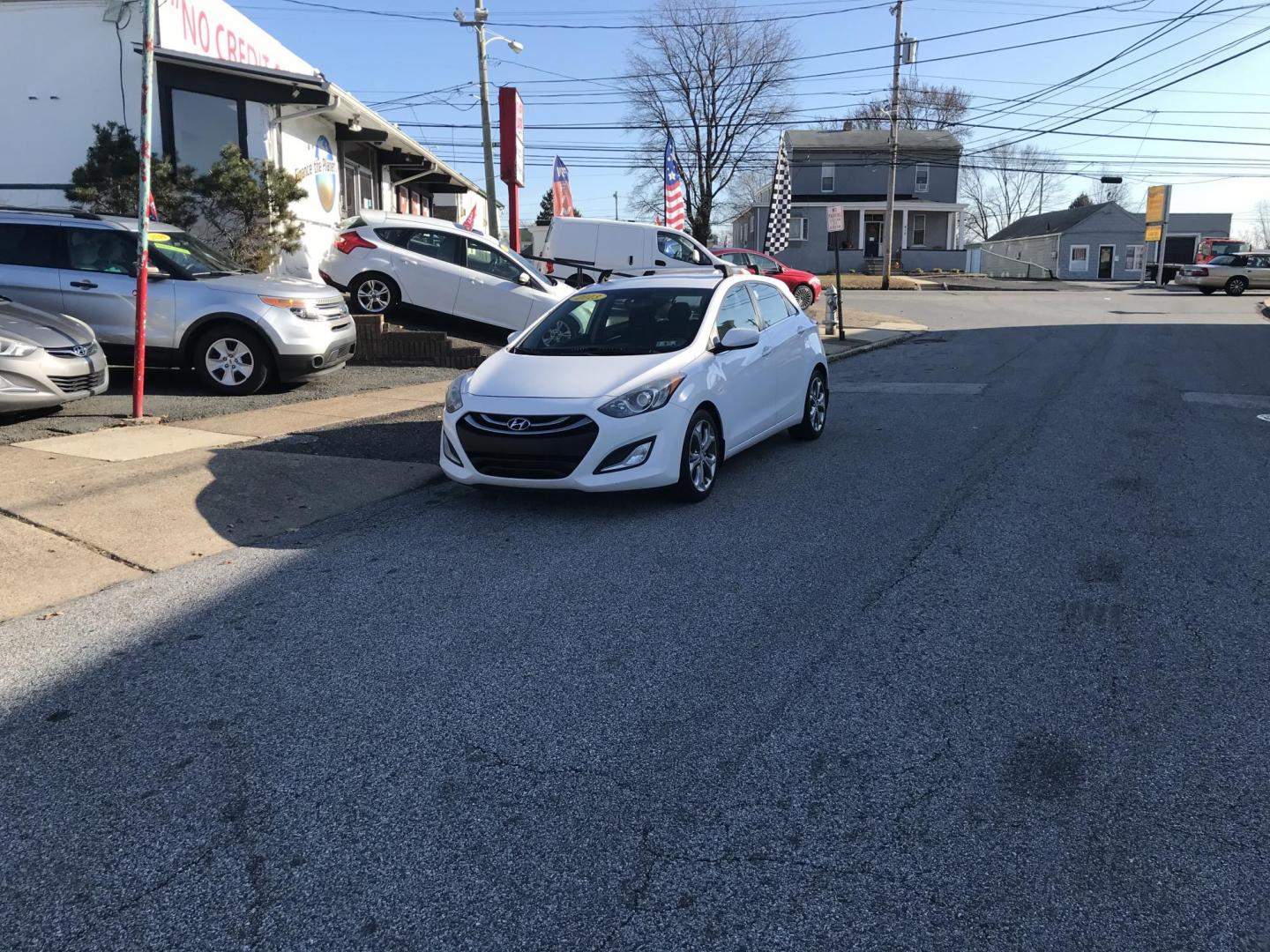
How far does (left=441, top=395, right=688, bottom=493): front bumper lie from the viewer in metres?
6.38

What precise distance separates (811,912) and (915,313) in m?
26.3

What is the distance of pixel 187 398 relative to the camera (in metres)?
10.5

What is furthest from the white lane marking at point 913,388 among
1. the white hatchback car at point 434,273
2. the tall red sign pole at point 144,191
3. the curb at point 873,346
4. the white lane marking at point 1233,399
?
the tall red sign pole at point 144,191

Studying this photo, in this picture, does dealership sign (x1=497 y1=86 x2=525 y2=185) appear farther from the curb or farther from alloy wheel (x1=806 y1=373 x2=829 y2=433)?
alloy wheel (x1=806 y1=373 x2=829 y2=433)

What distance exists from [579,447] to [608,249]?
14.8 m

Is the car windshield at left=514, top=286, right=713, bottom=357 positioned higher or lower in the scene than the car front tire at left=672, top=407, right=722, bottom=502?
higher

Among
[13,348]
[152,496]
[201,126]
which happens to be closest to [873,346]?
[201,126]

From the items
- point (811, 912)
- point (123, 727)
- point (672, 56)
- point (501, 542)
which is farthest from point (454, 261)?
point (672, 56)

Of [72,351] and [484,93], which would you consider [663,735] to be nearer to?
[72,351]

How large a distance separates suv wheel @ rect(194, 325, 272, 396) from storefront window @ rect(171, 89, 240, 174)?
533 cm

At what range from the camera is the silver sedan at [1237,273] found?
127 feet

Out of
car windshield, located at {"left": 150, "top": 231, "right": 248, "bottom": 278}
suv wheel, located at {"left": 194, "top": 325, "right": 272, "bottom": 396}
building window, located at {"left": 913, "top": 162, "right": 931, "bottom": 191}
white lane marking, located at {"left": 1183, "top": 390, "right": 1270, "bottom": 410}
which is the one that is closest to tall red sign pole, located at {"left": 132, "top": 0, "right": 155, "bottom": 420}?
suv wheel, located at {"left": 194, "top": 325, "right": 272, "bottom": 396}

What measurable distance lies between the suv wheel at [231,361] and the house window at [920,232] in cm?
5179

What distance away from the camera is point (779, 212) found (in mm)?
36562
